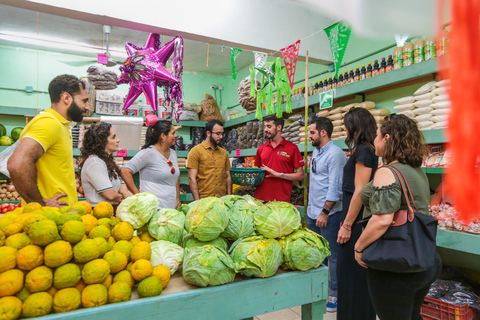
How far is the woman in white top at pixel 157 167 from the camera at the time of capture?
3143 mm

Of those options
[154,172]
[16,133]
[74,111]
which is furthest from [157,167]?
[16,133]

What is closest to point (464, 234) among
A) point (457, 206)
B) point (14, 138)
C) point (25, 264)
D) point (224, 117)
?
point (457, 206)

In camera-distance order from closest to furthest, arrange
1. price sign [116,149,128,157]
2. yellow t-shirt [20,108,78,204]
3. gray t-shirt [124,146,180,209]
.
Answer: yellow t-shirt [20,108,78,204]
gray t-shirt [124,146,180,209]
price sign [116,149,128,157]

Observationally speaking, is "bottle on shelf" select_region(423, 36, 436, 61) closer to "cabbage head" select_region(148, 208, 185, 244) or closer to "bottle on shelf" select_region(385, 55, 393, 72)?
"bottle on shelf" select_region(385, 55, 393, 72)

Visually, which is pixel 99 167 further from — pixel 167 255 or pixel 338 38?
pixel 338 38

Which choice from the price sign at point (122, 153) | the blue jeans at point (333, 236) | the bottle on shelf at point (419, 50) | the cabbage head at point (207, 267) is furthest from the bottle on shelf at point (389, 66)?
the price sign at point (122, 153)

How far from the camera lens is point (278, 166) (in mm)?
3506

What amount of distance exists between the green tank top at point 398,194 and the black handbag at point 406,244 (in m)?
0.03

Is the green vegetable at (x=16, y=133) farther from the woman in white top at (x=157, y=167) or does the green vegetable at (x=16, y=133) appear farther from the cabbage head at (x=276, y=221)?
the cabbage head at (x=276, y=221)

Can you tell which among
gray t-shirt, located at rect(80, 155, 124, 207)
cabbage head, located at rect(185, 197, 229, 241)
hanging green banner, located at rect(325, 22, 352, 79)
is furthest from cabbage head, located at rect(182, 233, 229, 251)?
hanging green banner, located at rect(325, 22, 352, 79)

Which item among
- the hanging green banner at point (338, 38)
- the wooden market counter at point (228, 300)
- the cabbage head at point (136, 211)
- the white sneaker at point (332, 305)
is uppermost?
the hanging green banner at point (338, 38)

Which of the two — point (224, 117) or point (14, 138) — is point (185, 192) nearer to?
point (224, 117)

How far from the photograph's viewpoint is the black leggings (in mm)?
1559

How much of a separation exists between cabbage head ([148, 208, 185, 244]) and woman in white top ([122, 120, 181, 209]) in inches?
63.3
